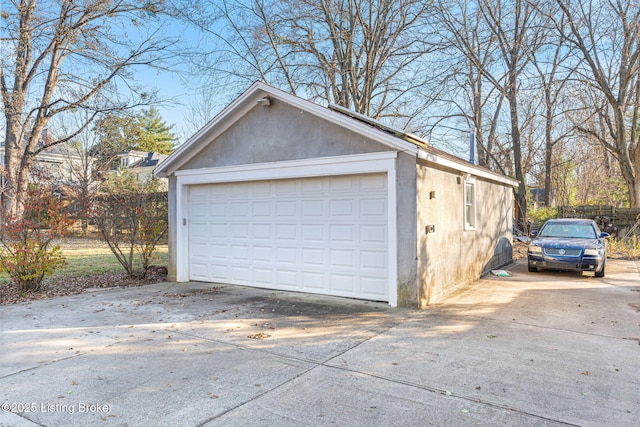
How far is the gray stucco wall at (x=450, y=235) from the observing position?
696 cm

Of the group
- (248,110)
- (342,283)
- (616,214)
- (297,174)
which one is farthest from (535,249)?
(616,214)

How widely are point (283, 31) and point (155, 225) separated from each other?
10002 millimetres

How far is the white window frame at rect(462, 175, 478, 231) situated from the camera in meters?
9.24

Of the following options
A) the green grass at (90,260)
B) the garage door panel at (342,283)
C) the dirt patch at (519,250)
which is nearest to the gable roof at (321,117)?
the garage door panel at (342,283)

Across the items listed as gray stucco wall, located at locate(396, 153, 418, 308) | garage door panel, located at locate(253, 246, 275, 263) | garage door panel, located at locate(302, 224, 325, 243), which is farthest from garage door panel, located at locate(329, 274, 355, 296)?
garage door panel, located at locate(253, 246, 275, 263)

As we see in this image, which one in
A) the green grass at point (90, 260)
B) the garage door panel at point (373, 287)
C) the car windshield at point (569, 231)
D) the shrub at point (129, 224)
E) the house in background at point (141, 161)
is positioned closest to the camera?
the garage door panel at point (373, 287)

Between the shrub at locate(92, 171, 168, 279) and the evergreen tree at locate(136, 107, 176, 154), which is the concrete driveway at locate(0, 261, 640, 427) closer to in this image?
the shrub at locate(92, 171, 168, 279)

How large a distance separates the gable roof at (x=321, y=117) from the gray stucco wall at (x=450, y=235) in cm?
33

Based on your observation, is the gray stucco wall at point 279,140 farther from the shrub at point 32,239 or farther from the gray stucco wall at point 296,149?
the shrub at point 32,239

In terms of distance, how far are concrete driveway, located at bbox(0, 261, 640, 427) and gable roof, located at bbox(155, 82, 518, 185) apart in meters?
2.77

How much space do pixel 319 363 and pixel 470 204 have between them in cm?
665

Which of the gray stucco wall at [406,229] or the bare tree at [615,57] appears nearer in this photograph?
the gray stucco wall at [406,229]

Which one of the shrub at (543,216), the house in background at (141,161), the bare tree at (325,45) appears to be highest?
the bare tree at (325,45)

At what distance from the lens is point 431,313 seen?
651 cm
